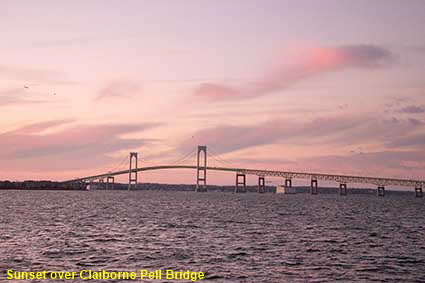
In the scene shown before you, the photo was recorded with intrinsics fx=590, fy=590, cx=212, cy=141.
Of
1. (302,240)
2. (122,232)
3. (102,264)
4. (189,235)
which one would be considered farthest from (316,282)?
(122,232)

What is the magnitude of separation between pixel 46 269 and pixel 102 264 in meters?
2.71

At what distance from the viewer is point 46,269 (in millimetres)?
25281

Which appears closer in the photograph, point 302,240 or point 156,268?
point 156,268

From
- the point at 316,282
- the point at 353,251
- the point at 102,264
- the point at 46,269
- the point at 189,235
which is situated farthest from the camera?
the point at 189,235

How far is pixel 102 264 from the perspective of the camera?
27016 mm

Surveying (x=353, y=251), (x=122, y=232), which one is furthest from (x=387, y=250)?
(x=122, y=232)

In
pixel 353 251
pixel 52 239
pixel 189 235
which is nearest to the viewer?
pixel 353 251

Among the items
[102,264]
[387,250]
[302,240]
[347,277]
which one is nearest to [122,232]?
[302,240]

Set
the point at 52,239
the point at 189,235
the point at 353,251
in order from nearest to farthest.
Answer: the point at 353,251, the point at 52,239, the point at 189,235

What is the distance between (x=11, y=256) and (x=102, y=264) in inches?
196

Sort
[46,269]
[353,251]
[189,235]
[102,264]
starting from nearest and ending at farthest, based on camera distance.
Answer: [46,269], [102,264], [353,251], [189,235]

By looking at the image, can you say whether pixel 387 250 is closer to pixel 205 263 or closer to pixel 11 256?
pixel 205 263

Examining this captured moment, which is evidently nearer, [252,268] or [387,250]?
[252,268]

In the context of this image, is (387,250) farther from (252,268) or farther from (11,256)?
(11,256)
